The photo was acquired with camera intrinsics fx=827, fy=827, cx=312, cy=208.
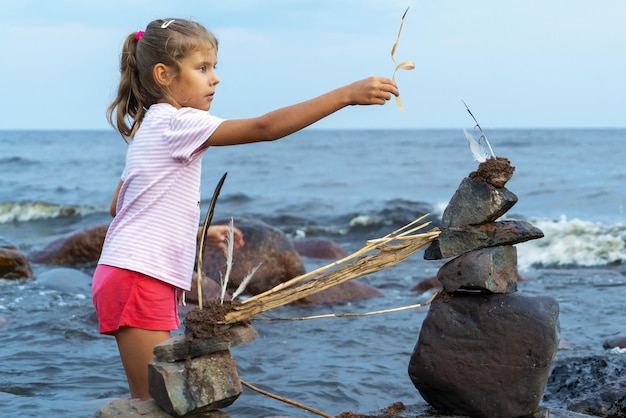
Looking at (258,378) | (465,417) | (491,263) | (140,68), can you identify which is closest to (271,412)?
(258,378)

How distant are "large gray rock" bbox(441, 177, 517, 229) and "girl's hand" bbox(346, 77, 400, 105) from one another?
1138 millimetres

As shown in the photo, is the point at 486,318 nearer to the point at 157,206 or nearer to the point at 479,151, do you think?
the point at 479,151

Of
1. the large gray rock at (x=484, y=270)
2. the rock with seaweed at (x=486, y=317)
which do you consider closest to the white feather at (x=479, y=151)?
the rock with seaweed at (x=486, y=317)

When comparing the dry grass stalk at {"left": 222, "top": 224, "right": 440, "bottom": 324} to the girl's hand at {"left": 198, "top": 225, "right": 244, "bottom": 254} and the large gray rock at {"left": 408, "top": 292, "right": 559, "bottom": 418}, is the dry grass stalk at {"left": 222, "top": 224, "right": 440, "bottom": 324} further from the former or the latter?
A: the large gray rock at {"left": 408, "top": 292, "right": 559, "bottom": 418}

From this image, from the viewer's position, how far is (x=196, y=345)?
130 inches

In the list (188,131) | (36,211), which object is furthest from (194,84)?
(36,211)

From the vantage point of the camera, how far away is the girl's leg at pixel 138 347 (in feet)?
11.4

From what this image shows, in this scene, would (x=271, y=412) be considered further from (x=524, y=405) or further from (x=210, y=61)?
(x=210, y=61)

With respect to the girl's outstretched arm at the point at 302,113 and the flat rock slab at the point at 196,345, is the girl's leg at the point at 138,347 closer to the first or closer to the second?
the flat rock slab at the point at 196,345

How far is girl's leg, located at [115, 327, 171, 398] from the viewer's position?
3486 millimetres

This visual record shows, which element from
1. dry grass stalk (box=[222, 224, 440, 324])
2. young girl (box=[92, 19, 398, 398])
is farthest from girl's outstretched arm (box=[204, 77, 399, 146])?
dry grass stalk (box=[222, 224, 440, 324])

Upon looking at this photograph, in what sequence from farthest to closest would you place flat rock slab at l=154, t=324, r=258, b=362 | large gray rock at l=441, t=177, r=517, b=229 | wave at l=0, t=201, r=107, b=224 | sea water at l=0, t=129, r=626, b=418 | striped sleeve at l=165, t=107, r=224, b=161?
wave at l=0, t=201, r=107, b=224
sea water at l=0, t=129, r=626, b=418
large gray rock at l=441, t=177, r=517, b=229
flat rock slab at l=154, t=324, r=258, b=362
striped sleeve at l=165, t=107, r=224, b=161

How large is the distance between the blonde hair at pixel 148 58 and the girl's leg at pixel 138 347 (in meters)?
0.86

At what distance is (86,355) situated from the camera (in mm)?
6516
